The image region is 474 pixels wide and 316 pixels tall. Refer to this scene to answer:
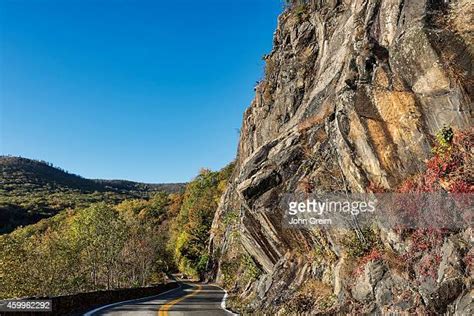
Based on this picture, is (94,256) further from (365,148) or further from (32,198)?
(32,198)

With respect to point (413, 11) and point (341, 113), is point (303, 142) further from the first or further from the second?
point (413, 11)

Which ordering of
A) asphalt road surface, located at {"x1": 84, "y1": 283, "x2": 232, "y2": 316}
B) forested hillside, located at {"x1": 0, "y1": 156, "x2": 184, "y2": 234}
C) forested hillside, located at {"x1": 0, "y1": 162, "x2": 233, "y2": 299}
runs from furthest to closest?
forested hillside, located at {"x1": 0, "y1": 156, "x2": 184, "y2": 234} < forested hillside, located at {"x1": 0, "y1": 162, "x2": 233, "y2": 299} < asphalt road surface, located at {"x1": 84, "y1": 283, "x2": 232, "y2": 316}

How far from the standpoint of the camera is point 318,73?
22.5m

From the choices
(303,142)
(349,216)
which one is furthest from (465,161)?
(303,142)

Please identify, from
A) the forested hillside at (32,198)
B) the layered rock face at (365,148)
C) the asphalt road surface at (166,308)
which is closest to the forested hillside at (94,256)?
the asphalt road surface at (166,308)

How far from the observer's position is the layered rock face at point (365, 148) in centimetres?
1091

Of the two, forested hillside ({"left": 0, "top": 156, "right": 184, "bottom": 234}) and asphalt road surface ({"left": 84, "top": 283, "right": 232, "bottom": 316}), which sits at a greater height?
forested hillside ({"left": 0, "top": 156, "right": 184, "bottom": 234})

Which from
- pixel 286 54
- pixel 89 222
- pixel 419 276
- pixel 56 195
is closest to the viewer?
pixel 419 276

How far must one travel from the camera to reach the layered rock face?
10.9 meters

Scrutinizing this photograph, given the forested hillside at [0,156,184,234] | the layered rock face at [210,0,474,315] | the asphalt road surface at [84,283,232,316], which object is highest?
the forested hillside at [0,156,184,234]

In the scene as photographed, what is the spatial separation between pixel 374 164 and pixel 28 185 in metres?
198

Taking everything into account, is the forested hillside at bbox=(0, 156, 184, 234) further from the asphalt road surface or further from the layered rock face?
the layered rock face

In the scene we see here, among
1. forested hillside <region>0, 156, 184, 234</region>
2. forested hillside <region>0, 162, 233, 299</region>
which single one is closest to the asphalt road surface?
forested hillside <region>0, 162, 233, 299</region>

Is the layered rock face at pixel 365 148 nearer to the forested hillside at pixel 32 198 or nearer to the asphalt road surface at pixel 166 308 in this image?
the asphalt road surface at pixel 166 308
